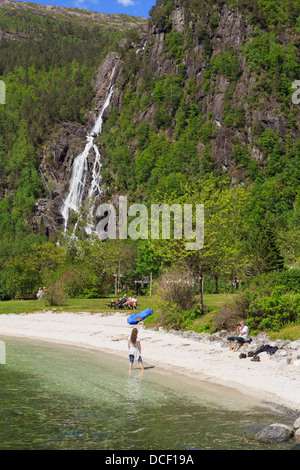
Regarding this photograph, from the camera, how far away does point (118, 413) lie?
13.5 meters

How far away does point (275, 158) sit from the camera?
116875 millimetres

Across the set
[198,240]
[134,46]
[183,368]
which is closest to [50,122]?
[134,46]

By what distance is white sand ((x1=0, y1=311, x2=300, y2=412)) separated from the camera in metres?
15.4

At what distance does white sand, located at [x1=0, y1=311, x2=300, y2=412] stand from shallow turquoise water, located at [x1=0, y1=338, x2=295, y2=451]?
106cm

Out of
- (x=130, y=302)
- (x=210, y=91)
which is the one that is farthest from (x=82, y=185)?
(x=130, y=302)

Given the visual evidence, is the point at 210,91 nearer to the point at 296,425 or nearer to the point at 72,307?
the point at 72,307

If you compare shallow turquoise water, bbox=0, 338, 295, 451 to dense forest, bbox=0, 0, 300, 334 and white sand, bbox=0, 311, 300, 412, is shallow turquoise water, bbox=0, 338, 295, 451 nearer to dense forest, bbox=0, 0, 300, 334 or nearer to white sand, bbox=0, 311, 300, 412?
white sand, bbox=0, 311, 300, 412

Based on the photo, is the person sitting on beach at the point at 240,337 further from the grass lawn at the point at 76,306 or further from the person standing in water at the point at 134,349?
the grass lawn at the point at 76,306

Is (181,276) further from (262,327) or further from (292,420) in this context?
(292,420)

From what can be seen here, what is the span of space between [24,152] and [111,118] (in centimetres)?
3205

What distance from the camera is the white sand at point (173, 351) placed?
15.4m

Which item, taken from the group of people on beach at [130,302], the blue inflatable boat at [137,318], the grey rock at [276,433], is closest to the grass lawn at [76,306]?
the group of people on beach at [130,302]

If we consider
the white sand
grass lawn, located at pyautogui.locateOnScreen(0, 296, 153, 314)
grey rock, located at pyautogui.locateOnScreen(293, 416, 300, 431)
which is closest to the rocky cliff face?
grass lawn, located at pyautogui.locateOnScreen(0, 296, 153, 314)

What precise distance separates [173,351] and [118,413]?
9023 millimetres
